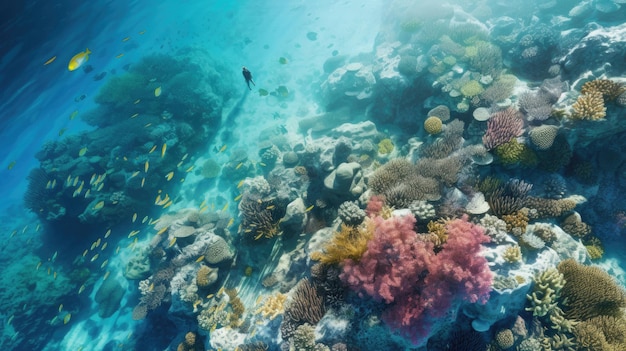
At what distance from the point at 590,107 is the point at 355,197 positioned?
6.31 meters

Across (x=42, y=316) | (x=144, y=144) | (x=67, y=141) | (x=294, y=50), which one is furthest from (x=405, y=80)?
(x=42, y=316)

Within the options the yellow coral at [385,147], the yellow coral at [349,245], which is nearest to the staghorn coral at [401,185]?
the yellow coral at [349,245]

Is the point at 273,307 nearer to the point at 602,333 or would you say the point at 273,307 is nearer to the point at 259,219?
the point at 259,219

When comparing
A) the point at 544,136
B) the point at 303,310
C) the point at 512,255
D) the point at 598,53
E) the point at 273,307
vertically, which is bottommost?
the point at 273,307

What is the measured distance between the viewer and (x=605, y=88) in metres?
7.15

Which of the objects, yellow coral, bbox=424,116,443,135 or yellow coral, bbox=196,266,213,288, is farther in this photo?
yellow coral, bbox=424,116,443,135

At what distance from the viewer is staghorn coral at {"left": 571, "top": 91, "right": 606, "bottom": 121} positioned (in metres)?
6.94

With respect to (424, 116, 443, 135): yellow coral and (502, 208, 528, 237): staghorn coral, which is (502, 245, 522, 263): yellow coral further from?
(424, 116, 443, 135): yellow coral

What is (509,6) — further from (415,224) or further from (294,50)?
(294,50)

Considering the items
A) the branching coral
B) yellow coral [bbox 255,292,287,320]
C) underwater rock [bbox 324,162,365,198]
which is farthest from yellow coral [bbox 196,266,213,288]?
underwater rock [bbox 324,162,365,198]

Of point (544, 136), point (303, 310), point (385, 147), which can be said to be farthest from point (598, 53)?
point (303, 310)

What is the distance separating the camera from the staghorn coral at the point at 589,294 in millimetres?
5965

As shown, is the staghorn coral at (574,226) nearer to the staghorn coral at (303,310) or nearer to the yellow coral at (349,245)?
the yellow coral at (349,245)

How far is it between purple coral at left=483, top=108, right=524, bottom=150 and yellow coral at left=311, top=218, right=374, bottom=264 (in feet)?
14.2
